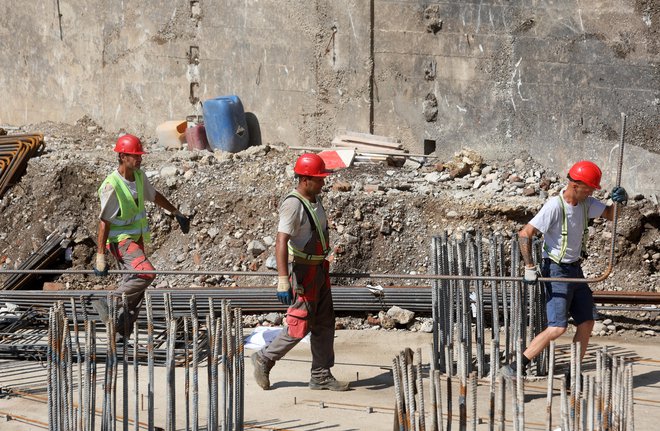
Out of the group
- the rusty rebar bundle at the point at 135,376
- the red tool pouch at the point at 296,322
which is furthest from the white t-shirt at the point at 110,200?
the rusty rebar bundle at the point at 135,376

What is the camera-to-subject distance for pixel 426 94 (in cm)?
1300

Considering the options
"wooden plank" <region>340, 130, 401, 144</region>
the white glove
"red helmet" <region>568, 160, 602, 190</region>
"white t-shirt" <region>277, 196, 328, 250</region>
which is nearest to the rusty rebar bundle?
the white glove

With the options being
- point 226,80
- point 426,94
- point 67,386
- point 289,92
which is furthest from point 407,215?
point 67,386

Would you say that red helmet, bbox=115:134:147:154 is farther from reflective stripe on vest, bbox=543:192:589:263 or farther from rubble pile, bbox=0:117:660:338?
reflective stripe on vest, bbox=543:192:589:263

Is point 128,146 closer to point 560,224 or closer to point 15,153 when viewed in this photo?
point 560,224

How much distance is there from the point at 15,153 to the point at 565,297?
854 cm

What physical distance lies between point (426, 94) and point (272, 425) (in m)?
6.17

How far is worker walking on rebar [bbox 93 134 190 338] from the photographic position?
8.97 meters

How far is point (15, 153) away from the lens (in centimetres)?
1416

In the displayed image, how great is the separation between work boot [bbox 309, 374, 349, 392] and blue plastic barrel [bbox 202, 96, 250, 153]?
6104 mm

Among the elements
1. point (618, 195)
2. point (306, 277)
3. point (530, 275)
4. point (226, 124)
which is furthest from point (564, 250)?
point (226, 124)

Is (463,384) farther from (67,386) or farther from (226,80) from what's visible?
(226,80)

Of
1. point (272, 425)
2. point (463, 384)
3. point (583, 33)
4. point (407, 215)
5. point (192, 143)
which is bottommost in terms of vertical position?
point (272, 425)

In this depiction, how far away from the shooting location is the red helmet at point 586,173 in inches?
306
